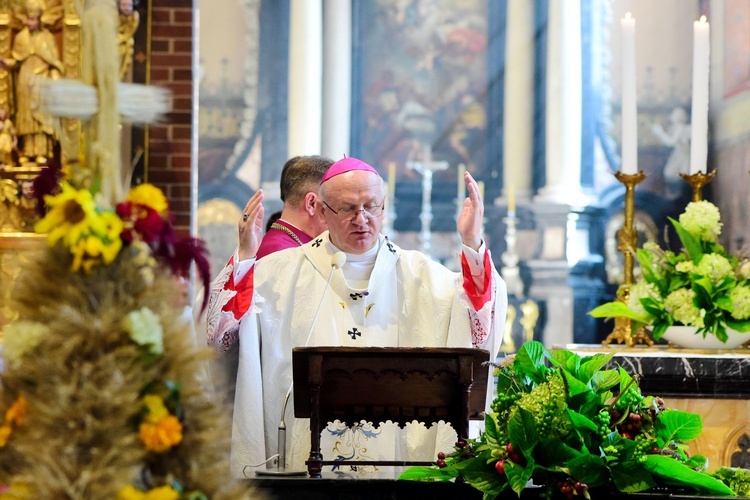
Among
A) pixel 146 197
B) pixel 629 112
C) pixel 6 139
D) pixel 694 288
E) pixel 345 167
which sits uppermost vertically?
pixel 629 112

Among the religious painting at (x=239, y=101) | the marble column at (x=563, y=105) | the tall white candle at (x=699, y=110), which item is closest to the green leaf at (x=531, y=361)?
the tall white candle at (x=699, y=110)

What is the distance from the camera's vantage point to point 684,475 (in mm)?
2926

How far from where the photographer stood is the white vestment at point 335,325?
438cm

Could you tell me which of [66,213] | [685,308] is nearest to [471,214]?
[685,308]

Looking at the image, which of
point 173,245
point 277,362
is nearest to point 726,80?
point 277,362

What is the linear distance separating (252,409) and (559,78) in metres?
7.05

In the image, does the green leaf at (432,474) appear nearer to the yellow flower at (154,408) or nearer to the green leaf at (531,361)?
the green leaf at (531,361)

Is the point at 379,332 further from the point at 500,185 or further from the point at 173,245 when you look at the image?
the point at 500,185

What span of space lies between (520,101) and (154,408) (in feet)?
31.6

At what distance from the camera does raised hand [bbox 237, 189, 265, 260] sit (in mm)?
4160

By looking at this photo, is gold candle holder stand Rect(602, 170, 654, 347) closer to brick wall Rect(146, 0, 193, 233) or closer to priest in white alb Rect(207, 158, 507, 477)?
priest in white alb Rect(207, 158, 507, 477)

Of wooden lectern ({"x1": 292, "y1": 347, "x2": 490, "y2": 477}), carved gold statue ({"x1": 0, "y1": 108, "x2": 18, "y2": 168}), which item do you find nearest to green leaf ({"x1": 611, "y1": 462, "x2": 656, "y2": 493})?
wooden lectern ({"x1": 292, "y1": 347, "x2": 490, "y2": 477})

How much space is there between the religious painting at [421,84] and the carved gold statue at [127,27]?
5.64m

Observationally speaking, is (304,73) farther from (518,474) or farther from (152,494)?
(152,494)
